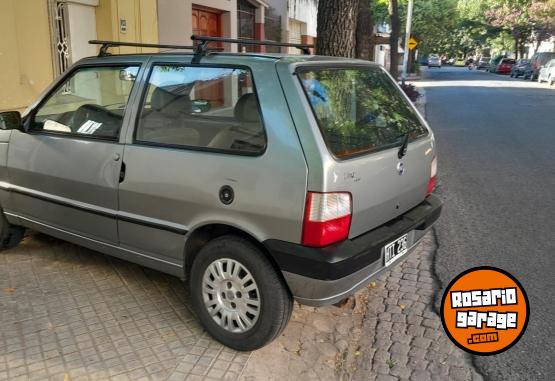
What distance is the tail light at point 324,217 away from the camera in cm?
279

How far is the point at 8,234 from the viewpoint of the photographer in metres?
4.56

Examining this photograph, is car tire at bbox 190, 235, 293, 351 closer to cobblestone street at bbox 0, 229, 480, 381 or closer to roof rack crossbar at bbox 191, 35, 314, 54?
cobblestone street at bbox 0, 229, 480, 381

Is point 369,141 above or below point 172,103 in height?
below

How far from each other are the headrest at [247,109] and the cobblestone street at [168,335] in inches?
55.5

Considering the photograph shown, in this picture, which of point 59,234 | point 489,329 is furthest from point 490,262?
point 59,234

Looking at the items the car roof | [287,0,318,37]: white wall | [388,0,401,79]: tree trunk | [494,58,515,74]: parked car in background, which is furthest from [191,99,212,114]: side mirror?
[494,58,515,74]: parked car in background

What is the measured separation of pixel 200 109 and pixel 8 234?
7.46 feet

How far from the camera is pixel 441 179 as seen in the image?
7.63 metres

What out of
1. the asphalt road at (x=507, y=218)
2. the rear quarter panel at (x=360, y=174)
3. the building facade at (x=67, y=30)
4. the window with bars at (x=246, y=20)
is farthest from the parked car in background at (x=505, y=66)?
the rear quarter panel at (x=360, y=174)

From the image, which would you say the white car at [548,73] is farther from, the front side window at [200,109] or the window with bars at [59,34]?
the front side window at [200,109]

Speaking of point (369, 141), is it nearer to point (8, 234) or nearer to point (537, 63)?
point (8, 234)

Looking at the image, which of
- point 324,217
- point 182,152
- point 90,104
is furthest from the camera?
point 90,104

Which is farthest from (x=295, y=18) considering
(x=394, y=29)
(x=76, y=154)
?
(x=76, y=154)

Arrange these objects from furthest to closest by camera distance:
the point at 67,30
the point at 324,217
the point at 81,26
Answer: the point at 81,26 < the point at 67,30 < the point at 324,217
